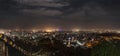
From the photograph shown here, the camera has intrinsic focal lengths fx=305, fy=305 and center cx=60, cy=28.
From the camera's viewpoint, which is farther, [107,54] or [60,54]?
[60,54]

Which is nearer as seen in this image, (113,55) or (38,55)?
(113,55)

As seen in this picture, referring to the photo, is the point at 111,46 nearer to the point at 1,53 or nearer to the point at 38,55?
the point at 1,53

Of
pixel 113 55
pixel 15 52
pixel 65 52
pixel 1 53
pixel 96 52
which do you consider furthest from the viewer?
pixel 65 52

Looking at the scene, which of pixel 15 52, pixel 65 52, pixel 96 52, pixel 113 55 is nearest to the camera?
pixel 113 55

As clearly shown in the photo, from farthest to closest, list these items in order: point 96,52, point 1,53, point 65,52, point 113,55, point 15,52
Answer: point 65,52 < point 15,52 < point 1,53 < point 96,52 < point 113,55

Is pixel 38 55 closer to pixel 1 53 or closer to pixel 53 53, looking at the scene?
pixel 53 53

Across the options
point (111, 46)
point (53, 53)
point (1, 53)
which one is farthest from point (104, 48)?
point (53, 53)

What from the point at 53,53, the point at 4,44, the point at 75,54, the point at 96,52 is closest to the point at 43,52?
the point at 53,53

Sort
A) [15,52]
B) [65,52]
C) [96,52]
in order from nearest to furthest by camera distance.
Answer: [96,52] < [15,52] < [65,52]
